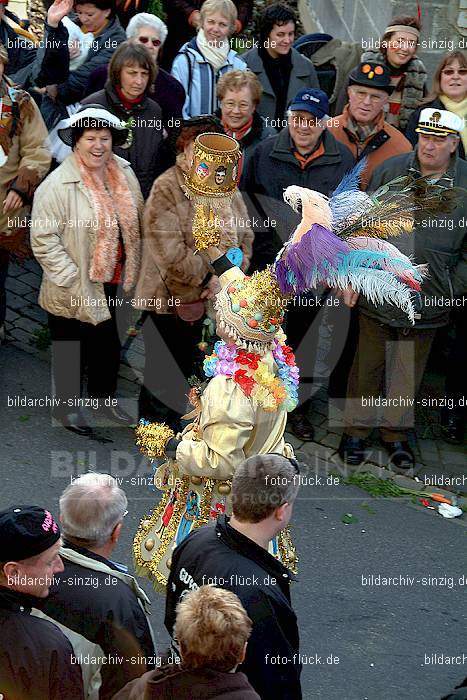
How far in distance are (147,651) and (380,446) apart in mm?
3859

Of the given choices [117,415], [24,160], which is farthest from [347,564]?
[24,160]

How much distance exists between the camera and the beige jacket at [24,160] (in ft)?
25.0

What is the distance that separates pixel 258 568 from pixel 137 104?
4.41 meters

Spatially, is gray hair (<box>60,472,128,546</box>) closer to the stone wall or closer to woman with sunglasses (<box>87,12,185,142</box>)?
woman with sunglasses (<box>87,12,185,142</box>)

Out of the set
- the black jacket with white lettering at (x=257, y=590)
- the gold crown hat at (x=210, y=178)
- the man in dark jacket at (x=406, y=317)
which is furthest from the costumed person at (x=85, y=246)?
the black jacket with white lettering at (x=257, y=590)

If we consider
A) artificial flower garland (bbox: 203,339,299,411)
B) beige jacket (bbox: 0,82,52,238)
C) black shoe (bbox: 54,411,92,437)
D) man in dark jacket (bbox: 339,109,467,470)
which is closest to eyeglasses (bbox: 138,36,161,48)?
beige jacket (bbox: 0,82,52,238)

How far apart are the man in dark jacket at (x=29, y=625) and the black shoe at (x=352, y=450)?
3872 mm

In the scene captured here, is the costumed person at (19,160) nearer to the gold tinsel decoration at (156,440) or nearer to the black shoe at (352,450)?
the black shoe at (352,450)

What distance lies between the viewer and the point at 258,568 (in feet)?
13.5

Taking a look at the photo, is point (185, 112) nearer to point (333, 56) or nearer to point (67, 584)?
point (333, 56)

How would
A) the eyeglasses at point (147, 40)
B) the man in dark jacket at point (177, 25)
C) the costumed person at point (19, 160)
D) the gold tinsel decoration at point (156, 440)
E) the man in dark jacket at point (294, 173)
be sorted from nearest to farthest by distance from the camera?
the gold tinsel decoration at point (156, 440), the man in dark jacket at point (294, 173), the costumed person at point (19, 160), the eyeglasses at point (147, 40), the man in dark jacket at point (177, 25)

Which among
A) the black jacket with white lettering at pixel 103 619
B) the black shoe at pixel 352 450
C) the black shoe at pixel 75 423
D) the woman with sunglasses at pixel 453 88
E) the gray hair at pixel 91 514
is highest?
the woman with sunglasses at pixel 453 88

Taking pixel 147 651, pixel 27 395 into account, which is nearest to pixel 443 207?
pixel 147 651

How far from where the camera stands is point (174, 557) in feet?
14.4
